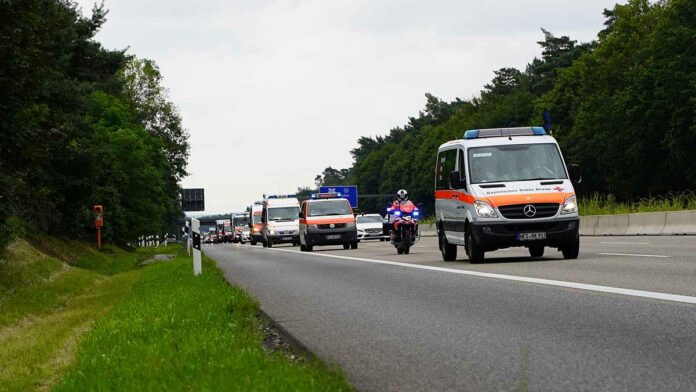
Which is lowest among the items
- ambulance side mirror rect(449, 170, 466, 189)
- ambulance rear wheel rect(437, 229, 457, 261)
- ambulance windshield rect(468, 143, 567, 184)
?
ambulance rear wheel rect(437, 229, 457, 261)

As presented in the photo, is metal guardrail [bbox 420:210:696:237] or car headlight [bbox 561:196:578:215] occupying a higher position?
car headlight [bbox 561:196:578:215]

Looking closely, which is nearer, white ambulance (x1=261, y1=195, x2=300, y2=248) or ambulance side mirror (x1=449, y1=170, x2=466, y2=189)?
ambulance side mirror (x1=449, y1=170, x2=466, y2=189)

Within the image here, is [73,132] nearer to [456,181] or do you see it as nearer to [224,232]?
[456,181]

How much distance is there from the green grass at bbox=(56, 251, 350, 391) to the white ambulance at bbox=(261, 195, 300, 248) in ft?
127

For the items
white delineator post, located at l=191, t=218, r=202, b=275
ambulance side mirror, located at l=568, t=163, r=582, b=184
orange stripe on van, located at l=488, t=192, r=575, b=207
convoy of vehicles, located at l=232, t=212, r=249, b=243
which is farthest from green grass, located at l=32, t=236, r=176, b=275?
convoy of vehicles, located at l=232, t=212, r=249, b=243

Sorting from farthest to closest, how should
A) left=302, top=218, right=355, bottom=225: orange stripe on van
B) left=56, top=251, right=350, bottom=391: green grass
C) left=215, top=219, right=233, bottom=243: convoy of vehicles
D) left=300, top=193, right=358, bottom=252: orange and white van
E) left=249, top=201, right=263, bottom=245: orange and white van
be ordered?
1. left=215, top=219, right=233, bottom=243: convoy of vehicles
2. left=249, top=201, right=263, bottom=245: orange and white van
3. left=302, top=218, right=355, bottom=225: orange stripe on van
4. left=300, top=193, right=358, bottom=252: orange and white van
5. left=56, top=251, right=350, bottom=391: green grass

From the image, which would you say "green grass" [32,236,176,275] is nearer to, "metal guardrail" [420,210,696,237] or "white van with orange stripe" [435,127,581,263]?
"metal guardrail" [420,210,696,237]

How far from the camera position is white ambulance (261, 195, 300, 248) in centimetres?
5128

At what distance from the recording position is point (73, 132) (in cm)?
4138

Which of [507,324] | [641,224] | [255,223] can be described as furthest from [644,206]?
[255,223]

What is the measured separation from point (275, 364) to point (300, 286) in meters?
9.46

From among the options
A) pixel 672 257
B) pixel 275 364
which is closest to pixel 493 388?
pixel 275 364

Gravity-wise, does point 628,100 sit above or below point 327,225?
above

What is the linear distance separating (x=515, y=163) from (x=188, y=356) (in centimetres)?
1296
